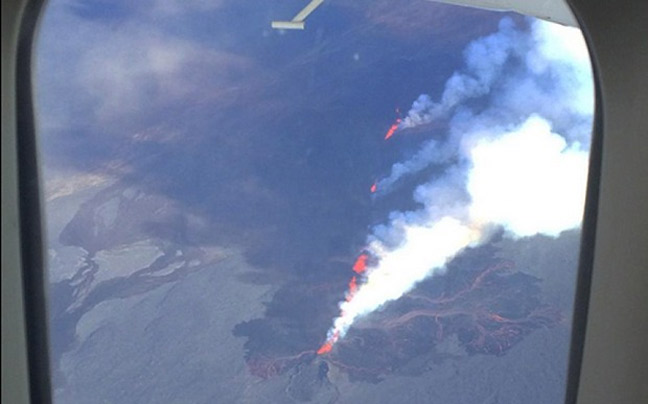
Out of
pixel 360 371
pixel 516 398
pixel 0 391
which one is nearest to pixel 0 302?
pixel 0 391

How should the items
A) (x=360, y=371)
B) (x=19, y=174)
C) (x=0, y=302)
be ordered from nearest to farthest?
(x=0, y=302) → (x=19, y=174) → (x=360, y=371)

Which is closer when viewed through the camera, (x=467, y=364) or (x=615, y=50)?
(x=615, y=50)

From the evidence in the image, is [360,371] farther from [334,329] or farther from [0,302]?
[0,302]

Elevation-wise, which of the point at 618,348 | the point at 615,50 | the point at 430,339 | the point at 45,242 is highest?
the point at 615,50

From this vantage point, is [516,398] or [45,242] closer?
[45,242]

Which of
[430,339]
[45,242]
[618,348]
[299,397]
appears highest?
[45,242]

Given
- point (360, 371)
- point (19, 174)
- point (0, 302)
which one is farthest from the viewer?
point (360, 371)

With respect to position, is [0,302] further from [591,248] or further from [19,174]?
[591,248]

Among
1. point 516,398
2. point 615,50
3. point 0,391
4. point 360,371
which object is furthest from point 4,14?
point 516,398

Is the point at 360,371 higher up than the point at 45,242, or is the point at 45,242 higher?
the point at 45,242
